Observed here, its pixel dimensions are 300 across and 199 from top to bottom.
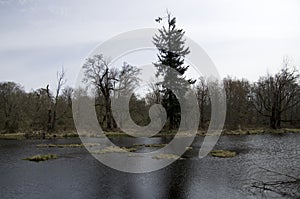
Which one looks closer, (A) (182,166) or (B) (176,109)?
(A) (182,166)

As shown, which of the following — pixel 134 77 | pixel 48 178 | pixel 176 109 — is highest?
pixel 134 77

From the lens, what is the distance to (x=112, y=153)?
84.1ft

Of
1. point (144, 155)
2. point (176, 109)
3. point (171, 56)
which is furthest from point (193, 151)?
point (171, 56)

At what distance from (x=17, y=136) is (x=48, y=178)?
29.8 meters

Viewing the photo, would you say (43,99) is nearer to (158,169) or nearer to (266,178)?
(158,169)

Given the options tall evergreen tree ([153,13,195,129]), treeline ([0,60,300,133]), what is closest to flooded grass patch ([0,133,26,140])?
treeline ([0,60,300,133])

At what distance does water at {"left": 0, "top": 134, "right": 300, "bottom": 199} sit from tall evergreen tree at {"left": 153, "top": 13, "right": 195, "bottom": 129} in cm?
2186

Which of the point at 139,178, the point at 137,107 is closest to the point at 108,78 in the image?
the point at 137,107

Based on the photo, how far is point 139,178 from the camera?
15742mm

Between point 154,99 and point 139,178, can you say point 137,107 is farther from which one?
point 139,178

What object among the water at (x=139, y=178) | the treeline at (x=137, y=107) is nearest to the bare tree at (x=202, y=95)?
the treeline at (x=137, y=107)

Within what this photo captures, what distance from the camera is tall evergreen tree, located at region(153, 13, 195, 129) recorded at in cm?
4431

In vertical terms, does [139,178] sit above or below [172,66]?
below

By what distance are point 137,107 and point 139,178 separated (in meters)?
39.1
